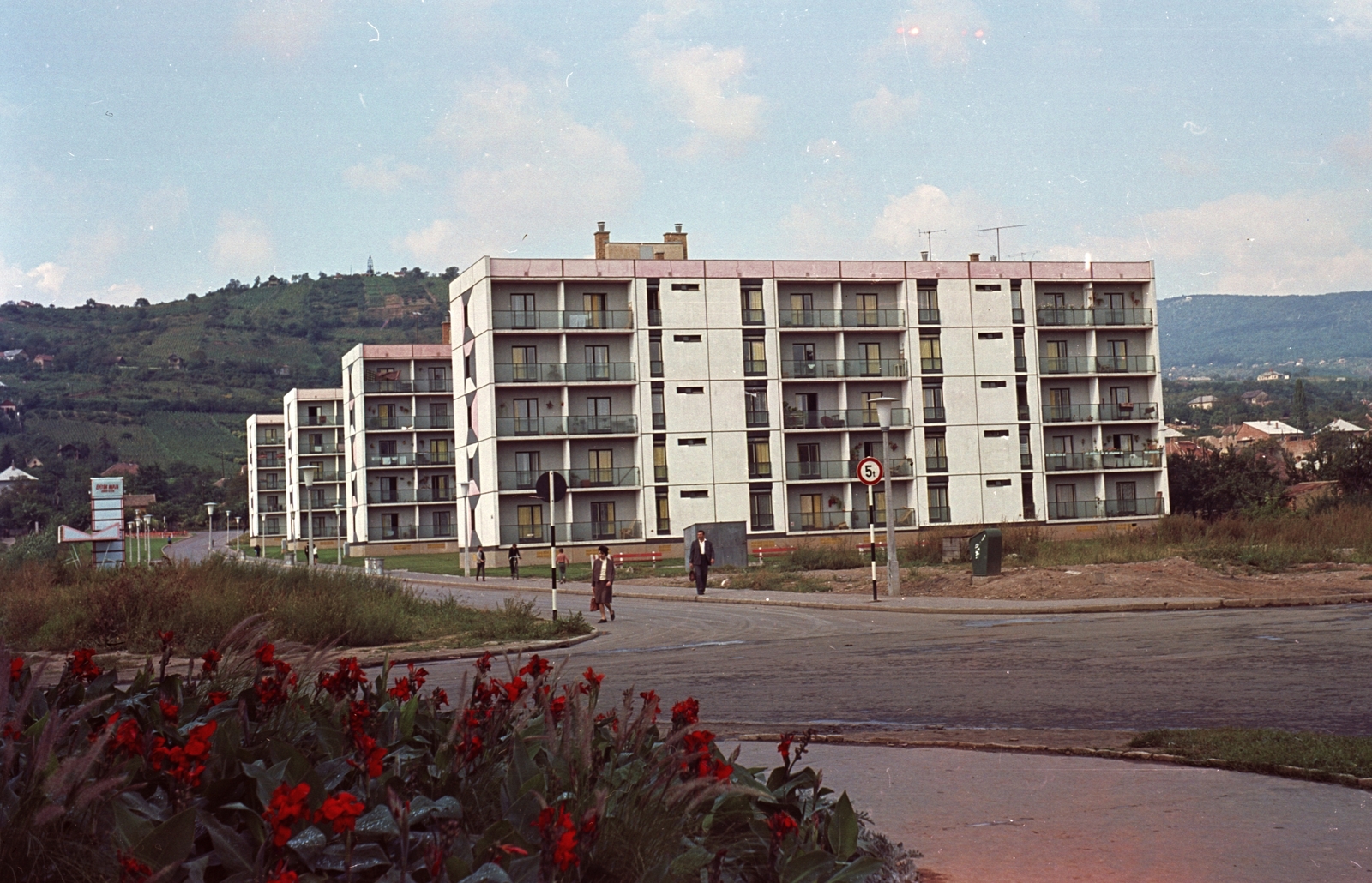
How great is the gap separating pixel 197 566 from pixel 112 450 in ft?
476

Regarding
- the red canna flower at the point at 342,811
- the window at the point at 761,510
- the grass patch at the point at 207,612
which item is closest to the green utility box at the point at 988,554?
the grass patch at the point at 207,612

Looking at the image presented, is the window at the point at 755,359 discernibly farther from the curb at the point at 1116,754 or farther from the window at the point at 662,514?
the curb at the point at 1116,754

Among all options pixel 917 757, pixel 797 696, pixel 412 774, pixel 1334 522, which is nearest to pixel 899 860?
pixel 412 774

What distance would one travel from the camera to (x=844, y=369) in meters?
74.6

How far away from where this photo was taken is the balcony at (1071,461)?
77438 millimetres

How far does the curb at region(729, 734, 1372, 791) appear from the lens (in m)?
7.51

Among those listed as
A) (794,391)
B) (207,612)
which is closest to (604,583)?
(207,612)

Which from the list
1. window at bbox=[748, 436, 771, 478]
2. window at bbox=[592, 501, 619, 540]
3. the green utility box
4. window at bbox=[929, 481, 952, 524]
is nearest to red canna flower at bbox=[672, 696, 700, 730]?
the green utility box

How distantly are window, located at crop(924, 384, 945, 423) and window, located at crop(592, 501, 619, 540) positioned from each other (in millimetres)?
18702

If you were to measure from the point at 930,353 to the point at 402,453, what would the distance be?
4405 cm

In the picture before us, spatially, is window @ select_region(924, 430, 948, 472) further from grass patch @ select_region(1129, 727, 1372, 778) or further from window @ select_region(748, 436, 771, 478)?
grass patch @ select_region(1129, 727, 1372, 778)

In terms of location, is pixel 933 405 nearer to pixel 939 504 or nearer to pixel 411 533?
pixel 939 504

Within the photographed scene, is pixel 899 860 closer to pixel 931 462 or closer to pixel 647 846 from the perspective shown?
pixel 647 846

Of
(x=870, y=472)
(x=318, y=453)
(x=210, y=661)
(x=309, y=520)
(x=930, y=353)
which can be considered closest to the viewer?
(x=210, y=661)
